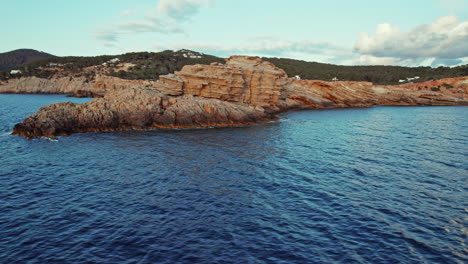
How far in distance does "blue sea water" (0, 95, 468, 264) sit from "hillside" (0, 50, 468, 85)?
105m

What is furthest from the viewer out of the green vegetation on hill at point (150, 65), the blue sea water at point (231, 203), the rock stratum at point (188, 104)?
the green vegetation on hill at point (150, 65)

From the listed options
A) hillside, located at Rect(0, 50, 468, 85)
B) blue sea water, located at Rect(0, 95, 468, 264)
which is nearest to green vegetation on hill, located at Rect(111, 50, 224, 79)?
hillside, located at Rect(0, 50, 468, 85)

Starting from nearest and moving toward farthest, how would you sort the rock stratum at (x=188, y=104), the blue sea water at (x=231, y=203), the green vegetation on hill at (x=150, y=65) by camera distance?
1. the blue sea water at (x=231, y=203)
2. the rock stratum at (x=188, y=104)
3. the green vegetation on hill at (x=150, y=65)

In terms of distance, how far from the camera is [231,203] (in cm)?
1916

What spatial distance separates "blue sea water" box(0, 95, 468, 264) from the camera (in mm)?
13945

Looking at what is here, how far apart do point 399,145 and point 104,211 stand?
32.4 meters

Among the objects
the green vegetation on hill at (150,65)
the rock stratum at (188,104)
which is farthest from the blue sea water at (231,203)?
the green vegetation on hill at (150,65)

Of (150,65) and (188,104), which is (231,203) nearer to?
(188,104)

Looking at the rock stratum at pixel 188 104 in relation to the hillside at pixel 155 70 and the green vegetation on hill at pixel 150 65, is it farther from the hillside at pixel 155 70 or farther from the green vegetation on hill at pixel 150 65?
the green vegetation on hill at pixel 150 65

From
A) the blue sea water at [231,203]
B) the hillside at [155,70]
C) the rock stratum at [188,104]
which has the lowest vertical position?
the blue sea water at [231,203]

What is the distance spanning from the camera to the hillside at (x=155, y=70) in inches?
5335

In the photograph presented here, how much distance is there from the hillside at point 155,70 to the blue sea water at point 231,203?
346 feet

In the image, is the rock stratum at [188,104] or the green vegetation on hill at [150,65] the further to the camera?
the green vegetation on hill at [150,65]

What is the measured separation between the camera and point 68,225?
16141mm
